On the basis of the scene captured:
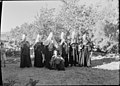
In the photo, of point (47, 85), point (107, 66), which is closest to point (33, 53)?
point (47, 85)

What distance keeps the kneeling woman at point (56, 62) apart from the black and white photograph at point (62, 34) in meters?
0.03

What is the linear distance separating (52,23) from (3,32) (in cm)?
89

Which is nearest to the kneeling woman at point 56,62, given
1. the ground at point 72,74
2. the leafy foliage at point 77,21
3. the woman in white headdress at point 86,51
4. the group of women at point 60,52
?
the group of women at point 60,52

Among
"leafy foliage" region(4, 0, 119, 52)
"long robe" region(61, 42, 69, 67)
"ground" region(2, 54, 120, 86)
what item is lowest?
"ground" region(2, 54, 120, 86)

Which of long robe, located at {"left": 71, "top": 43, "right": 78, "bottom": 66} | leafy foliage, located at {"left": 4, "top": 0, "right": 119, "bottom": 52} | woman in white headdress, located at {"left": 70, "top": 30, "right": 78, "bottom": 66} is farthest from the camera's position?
long robe, located at {"left": 71, "top": 43, "right": 78, "bottom": 66}

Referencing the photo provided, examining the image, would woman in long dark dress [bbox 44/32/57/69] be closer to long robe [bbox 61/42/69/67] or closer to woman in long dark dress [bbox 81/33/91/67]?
long robe [bbox 61/42/69/67]

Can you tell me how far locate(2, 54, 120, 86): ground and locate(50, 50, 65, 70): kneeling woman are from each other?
0.73 ft

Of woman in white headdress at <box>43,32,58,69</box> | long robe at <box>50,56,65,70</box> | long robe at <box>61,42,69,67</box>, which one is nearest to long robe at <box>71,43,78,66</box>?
long robe at <box>61,42,69,67</box>

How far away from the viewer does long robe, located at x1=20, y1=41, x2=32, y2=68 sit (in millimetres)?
4090

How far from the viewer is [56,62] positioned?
4309mm

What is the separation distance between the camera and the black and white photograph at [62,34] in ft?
11.8

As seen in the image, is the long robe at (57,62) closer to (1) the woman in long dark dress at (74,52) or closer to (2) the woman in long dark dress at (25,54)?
(1) the woman in long dark dress at (74,52)

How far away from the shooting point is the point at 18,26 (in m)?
3.82

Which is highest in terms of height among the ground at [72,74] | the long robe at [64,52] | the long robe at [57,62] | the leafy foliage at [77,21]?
the leafy foliage at [77,21]
